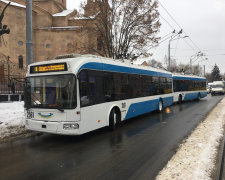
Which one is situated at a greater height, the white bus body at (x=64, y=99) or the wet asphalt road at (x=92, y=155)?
the white bus body at (x=64, y=99)

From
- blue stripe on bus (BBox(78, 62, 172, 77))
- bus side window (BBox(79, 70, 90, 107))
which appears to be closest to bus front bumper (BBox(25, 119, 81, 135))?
bus side window (BBox(79, 70, 90, 107))

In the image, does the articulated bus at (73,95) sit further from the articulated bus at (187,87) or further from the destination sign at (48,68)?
the articulated bus at (187,87)

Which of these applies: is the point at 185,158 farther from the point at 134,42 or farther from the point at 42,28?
the point at 42,28

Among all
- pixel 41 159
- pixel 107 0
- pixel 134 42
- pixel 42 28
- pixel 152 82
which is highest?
pixel 42 28

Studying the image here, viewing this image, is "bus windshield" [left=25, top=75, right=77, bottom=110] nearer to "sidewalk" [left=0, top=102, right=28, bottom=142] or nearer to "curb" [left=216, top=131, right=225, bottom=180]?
"sidewalk" [left=0, top=102, right=28, bottom=142]

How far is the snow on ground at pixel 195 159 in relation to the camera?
4.10m

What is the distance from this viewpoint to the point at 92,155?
558 centimetres

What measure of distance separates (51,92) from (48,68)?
35.9 inches

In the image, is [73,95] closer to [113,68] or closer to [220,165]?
[113,68]

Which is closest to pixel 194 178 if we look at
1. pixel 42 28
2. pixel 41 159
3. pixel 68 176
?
pixel 68 176

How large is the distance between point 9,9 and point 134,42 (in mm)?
31146

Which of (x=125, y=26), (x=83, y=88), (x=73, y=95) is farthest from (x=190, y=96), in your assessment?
(x=73, y=95)

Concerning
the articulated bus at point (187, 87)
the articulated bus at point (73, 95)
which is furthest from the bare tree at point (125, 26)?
the articulated bus at point (73, 95)

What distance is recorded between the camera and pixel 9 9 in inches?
1483
